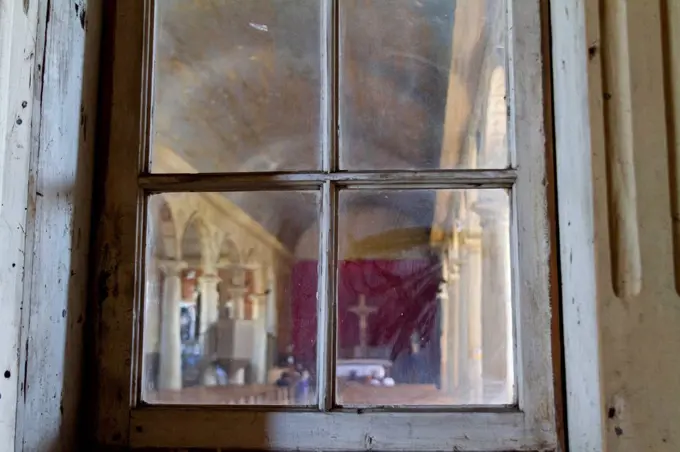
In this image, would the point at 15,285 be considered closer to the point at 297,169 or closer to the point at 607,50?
the point at 297,169

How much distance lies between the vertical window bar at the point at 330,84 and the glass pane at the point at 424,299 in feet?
0.19

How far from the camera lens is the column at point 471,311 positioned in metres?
0.88

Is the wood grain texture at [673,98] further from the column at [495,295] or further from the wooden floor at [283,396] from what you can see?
the wooden floor at [283,396]

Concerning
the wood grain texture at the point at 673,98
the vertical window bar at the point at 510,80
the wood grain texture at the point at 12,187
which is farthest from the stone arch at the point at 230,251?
the wood grain texture at the point at 673,98

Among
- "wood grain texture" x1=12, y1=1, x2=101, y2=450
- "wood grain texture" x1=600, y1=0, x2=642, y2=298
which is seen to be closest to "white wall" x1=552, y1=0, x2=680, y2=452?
"wood grain texture" x1=600, y1=0, x2=642, y2=298

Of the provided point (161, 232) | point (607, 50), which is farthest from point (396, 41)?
point (161, 232)

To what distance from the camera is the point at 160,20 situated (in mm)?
979

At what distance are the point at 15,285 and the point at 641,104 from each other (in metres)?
0.69

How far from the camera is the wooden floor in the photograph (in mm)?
872

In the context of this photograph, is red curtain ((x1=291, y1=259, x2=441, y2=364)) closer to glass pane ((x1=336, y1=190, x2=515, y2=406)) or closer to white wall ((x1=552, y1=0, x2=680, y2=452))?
glass pane ((x1=336, y1=190, x2=515, y2=406))

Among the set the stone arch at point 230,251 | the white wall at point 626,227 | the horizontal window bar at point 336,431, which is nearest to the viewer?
the white wall at point 626,227

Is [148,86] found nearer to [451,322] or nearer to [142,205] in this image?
[142,205]

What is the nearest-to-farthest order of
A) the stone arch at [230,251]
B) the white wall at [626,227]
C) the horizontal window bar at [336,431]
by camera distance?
1. the white wall at [626,227]
2. the horizontal window bar at [336,431]
3. the stone arch at [230,251]

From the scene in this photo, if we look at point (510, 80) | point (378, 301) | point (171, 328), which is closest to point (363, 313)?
point (378, 301)
